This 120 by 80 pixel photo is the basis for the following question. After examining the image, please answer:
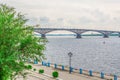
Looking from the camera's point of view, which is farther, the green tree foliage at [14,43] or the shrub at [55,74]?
the shrub at [55,74]

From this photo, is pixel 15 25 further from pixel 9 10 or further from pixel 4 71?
pixel 4 71

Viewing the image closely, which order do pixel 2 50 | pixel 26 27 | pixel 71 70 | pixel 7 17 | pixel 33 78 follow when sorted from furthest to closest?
pixel 71 70 → pixel 33 78 → pixel 26 27 → pixel 7 17 → pixel 2 50

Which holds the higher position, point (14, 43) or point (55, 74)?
point (14, 43)

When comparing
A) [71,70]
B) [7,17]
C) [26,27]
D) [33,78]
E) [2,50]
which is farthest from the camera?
[71,70]

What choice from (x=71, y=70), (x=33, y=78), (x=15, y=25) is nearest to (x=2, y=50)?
(x=15, y=25)

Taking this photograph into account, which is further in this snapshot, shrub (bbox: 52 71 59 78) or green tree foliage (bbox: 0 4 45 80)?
shrub (bbox: 52 71 59 78)

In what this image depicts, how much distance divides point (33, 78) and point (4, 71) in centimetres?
2481

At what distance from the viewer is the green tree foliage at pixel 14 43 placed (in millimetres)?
30969

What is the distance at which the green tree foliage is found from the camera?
3097 cm

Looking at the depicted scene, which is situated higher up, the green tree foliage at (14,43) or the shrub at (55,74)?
the green tree foliage at (14,43)

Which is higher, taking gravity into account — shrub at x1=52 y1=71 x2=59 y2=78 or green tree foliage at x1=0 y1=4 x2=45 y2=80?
green tree foliage at x1=0 y1=4 x2=45 y2=80

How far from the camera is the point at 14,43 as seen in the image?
1249 inches

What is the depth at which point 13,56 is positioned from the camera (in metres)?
31.0

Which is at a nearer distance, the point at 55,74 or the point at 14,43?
the point at 14,43
